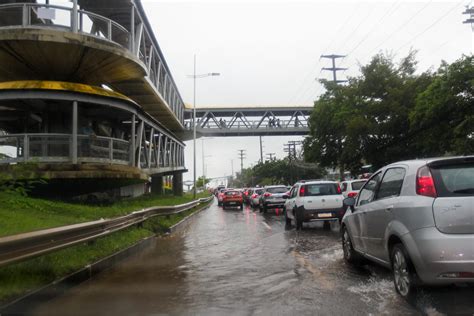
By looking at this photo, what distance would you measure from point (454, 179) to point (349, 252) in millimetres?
3220

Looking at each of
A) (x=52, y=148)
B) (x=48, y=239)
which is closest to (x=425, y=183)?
(x=48, y=239)

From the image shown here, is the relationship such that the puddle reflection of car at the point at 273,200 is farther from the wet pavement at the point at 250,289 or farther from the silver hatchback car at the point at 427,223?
the silver hatchback car at the point at 427,223

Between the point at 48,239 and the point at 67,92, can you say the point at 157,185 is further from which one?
the point at 48,239

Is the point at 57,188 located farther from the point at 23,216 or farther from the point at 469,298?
the point at 469,298

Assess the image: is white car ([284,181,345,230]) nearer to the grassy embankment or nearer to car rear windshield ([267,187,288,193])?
the grassy embankment

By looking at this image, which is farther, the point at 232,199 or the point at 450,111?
the point at 232,199

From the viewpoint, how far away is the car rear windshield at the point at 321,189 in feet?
50.9

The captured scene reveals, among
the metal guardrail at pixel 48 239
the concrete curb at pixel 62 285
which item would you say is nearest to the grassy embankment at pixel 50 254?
the concrete curb at pixel 62 285

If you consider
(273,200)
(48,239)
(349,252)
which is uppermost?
(273,200)

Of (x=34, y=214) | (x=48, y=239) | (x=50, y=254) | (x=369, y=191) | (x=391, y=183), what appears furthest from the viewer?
(x=34, y=214)

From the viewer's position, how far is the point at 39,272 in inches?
272

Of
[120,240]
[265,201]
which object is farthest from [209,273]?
[265,201]

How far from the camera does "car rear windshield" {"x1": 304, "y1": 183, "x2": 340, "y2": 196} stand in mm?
15523

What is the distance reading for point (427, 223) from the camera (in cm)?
521
